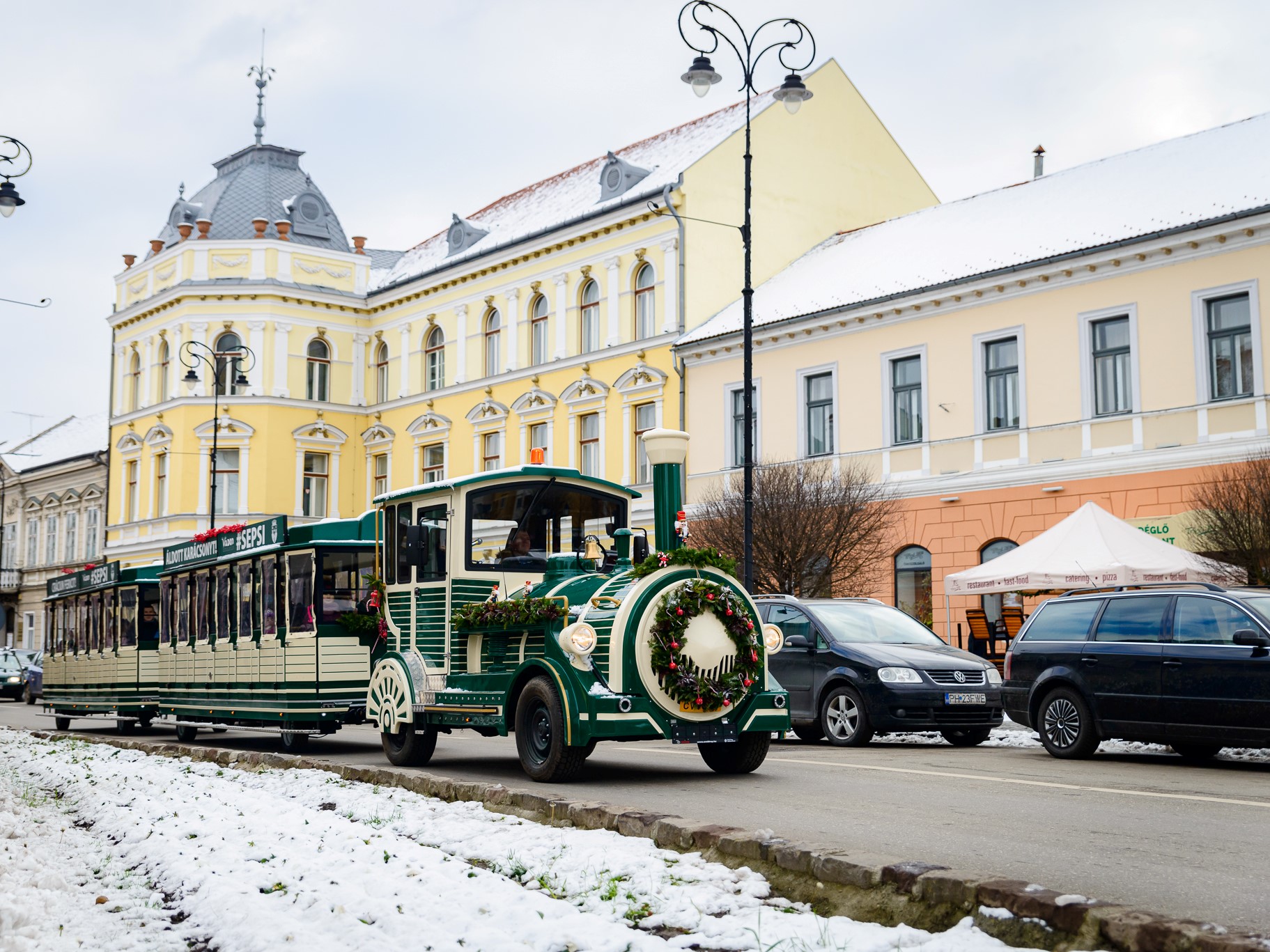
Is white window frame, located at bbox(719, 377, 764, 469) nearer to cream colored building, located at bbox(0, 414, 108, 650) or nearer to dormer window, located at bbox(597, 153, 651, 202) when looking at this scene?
dormer window, located at bbox(597, 153, 651, 202)

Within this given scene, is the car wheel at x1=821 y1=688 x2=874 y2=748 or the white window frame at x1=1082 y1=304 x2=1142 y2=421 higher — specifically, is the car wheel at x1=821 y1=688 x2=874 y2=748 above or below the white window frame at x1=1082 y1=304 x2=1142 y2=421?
below

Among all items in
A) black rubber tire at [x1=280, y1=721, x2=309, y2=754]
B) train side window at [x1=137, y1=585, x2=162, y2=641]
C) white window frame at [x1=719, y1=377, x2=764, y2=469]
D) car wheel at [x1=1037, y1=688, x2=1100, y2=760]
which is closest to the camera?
car wheel at [x1=1037, y1=688, x2=1100, y2=760]

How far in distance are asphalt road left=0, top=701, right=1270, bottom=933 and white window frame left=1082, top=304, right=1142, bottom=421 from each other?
11961 millimetres

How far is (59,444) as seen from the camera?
226ft

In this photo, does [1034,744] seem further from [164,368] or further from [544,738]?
[164,368]

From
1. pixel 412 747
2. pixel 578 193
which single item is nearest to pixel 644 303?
pixel 578 193

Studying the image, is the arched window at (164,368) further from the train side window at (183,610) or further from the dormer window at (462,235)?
the train side window at (183,610)

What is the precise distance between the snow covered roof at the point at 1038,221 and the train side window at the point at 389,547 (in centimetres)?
1670

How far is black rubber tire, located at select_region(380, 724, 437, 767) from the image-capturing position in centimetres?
1405

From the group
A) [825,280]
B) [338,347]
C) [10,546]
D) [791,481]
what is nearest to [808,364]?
[825,280]

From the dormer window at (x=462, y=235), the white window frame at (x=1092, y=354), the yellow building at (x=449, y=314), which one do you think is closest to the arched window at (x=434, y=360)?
the yellow building at (x=449, y=314)

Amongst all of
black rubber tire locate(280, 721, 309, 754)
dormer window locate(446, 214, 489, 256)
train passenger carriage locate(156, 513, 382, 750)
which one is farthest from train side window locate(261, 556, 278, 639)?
dormer window locate(446, 214, 489, 256)

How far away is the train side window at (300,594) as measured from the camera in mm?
16297

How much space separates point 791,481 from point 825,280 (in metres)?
9.42
